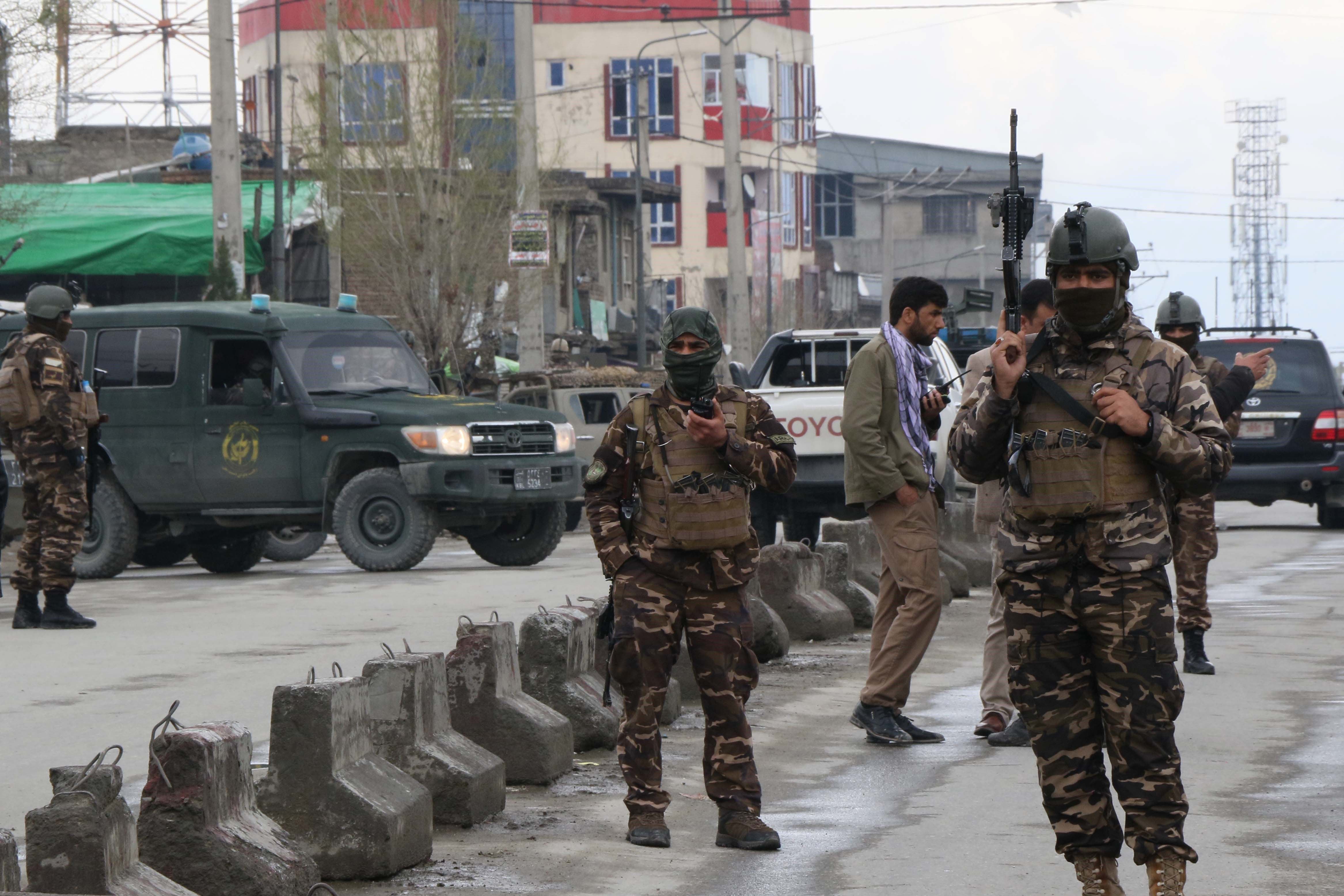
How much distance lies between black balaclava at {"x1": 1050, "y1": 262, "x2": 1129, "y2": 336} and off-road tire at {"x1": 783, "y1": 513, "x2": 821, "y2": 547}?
12.0m

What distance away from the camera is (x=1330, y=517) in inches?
823

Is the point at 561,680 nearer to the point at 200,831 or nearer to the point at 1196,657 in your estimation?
the point at 200,831

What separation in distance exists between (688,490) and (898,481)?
1889 millimetres

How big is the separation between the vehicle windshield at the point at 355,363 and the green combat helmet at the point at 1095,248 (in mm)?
12465

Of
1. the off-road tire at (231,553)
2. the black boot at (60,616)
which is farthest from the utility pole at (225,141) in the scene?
the black boot at (60,616)

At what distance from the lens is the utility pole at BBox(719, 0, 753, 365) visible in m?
35.2

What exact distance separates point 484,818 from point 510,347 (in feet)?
109

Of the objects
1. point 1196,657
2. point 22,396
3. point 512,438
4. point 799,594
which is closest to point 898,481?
point 1196,657

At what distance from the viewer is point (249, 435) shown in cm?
1653

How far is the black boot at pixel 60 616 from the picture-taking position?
12.1m

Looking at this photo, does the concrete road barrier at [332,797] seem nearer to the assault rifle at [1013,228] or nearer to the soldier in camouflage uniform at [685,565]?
the soldier in camouflage uniform at [685,565]

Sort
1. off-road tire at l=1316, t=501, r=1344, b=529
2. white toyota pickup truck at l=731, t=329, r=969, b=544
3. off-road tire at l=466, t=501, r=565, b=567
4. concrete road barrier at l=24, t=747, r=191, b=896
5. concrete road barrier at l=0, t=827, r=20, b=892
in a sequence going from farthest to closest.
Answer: off-road tire at l=1316, t=501, r=1344, b=529, off-road tire at l=466, t=501, r=565, b=567, white toyota pickup truck at l=731, t=329, r=969, b=544, concrete road barrier at l=24, t=747, r=191, b=896, concrete road barrier at l=0, t=827, r=20, b=892

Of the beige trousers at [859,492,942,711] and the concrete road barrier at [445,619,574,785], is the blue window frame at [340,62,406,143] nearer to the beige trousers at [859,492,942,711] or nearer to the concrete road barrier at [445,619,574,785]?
the beige trousers at [859,492,942,711]

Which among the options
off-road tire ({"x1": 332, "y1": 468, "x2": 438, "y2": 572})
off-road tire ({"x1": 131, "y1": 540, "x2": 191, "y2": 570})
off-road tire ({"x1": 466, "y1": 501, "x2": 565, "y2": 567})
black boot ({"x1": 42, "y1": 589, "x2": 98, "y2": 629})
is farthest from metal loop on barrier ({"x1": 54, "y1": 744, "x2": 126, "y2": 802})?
off-road tire ({"x1": 131, "y1": 540, "x2": 191, "y2": 570})
